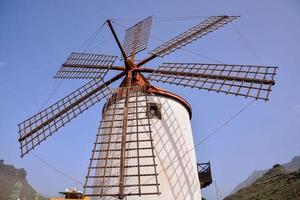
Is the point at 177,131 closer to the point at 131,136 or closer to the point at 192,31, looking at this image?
the point at 131,136

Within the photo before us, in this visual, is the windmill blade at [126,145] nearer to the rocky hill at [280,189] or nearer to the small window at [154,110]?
the small window at [154,110]

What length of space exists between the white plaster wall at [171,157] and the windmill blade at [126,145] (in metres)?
0.03

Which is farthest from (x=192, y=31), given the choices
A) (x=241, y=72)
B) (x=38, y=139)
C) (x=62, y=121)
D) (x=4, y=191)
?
(x=4, y=191)

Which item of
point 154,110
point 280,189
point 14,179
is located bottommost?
point 280,189

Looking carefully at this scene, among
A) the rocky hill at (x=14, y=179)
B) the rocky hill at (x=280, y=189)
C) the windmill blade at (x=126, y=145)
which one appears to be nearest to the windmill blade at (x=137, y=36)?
the windmill blade at (x=126, y=145)

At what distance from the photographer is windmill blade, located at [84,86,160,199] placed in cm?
735

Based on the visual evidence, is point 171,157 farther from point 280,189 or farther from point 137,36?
point 280,189

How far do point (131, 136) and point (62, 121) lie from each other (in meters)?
2.91

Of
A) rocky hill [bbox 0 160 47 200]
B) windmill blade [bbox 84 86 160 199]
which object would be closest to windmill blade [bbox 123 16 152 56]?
windmill blade [bbox 84 86 160 199]

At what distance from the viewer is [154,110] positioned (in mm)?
8891

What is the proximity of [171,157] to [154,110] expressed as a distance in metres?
1.61

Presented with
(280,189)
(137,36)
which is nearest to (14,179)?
(280,189)

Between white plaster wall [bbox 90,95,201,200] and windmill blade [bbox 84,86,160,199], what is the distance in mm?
30

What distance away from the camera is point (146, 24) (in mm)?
12359
